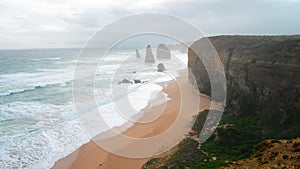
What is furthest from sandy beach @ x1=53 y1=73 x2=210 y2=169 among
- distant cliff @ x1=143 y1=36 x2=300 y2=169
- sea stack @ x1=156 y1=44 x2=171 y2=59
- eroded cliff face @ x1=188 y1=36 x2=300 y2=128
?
sea stack @ x1=156 y1=44 x2=171 y2=59

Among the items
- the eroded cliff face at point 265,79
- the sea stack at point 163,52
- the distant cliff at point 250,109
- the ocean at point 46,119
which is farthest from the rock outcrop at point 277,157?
the sea stack at point 163,52

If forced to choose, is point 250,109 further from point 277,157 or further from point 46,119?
point 46,119

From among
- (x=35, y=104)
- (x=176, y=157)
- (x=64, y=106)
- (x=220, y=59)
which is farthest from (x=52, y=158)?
(x=220, y=59)

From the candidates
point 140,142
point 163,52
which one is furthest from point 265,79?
point 163,52

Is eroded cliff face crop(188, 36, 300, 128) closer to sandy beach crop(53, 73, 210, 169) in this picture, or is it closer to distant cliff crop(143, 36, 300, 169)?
distant cliff crop(143, 36, 300, 169)

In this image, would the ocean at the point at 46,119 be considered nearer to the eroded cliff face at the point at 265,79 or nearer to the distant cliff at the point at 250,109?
the distant cliff at the point at 250,109
